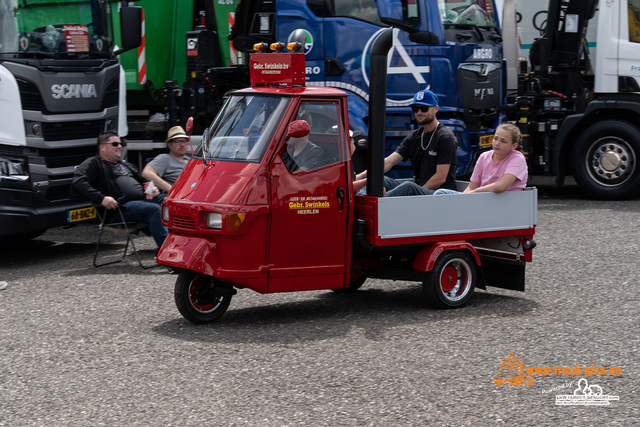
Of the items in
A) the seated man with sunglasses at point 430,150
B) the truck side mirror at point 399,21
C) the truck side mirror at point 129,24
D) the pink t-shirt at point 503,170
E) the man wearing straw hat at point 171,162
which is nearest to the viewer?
the pink t-shirt at point 503,170

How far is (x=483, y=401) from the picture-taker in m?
5.12

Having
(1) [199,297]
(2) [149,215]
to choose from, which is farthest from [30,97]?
(1) [199,297]

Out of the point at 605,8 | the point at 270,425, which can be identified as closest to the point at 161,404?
the point at 270,425

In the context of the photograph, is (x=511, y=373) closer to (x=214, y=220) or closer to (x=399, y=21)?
(x=214, y=220)

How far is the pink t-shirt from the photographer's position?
7.51m

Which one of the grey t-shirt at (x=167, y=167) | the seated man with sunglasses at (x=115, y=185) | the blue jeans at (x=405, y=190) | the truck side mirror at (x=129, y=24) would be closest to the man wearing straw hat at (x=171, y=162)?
the grey t-shirt at (x=167, y=167)

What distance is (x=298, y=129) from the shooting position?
653cm

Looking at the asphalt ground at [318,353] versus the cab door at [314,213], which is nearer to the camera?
the asphalt ground at [318,353]

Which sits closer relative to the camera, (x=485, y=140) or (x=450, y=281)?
(x=450, y=281)

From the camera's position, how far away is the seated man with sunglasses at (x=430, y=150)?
7918 millimetres

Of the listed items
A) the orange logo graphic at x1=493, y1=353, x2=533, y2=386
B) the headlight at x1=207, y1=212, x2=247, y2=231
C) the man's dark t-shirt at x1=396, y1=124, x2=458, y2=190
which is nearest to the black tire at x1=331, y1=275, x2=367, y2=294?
the man's dark t-shirt at x1=396, y1=124, x2=458, y2=190

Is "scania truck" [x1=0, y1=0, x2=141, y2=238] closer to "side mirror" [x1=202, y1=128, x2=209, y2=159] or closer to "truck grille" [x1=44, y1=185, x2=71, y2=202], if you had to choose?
"truck grille" [x1=44, y1=185, x2=71, y2=202]

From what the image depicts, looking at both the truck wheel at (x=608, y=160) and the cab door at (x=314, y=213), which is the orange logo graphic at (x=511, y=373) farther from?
the truck wheel at (x=608, y=160)

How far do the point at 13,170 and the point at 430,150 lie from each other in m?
4.38
